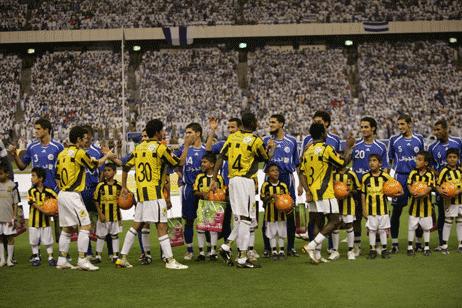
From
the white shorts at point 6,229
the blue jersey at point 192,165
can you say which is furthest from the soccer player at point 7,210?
the blue jersey at point 192,165

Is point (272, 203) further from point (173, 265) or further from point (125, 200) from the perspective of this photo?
point (125, 200)

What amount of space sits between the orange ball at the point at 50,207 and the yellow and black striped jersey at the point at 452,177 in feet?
21.1

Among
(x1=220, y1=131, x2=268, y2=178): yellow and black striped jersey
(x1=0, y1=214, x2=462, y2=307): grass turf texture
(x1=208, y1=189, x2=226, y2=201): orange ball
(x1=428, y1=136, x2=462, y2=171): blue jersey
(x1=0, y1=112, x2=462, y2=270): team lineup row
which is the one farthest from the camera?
(x1=428, y1=136, x2=462, y2=171): blue jersey

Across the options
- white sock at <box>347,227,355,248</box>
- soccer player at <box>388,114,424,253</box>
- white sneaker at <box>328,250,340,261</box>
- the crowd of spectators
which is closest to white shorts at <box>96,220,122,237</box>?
white sneaker at <box>328,250,340,261</box>

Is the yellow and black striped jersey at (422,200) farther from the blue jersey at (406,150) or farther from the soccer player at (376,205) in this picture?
the soccer player at (376,205)

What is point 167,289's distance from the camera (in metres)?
10.3

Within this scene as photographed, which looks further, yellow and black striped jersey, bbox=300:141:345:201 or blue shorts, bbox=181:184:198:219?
blue shorts, bbox=181:184:198:219

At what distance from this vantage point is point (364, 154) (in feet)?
43.4

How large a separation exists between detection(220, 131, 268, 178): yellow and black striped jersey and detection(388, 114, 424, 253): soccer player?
2716 millimetres

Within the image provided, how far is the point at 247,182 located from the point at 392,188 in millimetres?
2420

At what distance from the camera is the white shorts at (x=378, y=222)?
12.8 meters

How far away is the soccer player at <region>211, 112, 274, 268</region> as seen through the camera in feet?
39.2

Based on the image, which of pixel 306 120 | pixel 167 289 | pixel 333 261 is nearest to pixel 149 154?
pixel 167 289

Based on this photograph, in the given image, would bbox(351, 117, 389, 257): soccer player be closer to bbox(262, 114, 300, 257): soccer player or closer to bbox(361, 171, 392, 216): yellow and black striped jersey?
bbox(361, 171, 392, 216): yellow and black striped jersey
